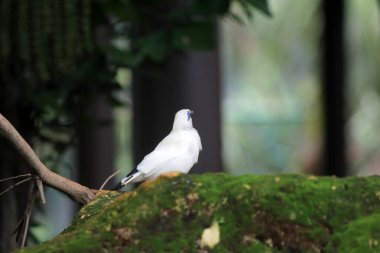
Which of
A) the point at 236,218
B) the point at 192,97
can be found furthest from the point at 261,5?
the point at 236,218

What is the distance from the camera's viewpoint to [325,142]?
32.6 feet

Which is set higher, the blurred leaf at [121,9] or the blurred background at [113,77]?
the blurred leaf at [121,9]

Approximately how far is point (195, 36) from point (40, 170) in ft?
7.37

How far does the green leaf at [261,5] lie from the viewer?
4.95 m

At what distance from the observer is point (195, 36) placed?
539cm

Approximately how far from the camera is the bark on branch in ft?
10.6

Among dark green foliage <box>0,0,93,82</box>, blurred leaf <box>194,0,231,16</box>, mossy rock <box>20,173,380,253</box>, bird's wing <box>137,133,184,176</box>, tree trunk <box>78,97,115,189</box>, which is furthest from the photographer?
tree trunk <box>78,97,115,189</box>

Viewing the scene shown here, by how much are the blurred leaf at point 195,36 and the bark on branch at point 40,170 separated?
6.92ft

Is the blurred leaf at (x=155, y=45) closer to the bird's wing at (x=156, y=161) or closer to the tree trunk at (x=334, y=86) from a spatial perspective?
the bird's wing at (x=156, y=161)

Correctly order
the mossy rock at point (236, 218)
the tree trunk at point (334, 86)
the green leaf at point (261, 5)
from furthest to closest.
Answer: the tree trunk at point (334, 86), the green leaf at point (261, 5), the mossy rock at point (236, 218)

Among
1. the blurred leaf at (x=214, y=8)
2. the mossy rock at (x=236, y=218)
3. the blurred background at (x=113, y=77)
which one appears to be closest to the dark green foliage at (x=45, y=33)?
the blurred background at (x=113, y=77)

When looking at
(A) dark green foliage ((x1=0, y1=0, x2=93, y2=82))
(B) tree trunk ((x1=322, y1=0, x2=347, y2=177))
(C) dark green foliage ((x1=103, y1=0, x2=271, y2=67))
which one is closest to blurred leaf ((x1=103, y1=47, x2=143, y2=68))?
(C) dark green foliage ((x1=103, y1=0, x2=271, y2=67))

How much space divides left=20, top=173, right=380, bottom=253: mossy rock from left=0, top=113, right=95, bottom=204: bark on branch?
0.54 metres

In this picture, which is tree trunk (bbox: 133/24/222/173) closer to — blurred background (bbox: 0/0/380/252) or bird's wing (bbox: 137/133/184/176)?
blurred background (bbox: 0/0/380/252)
